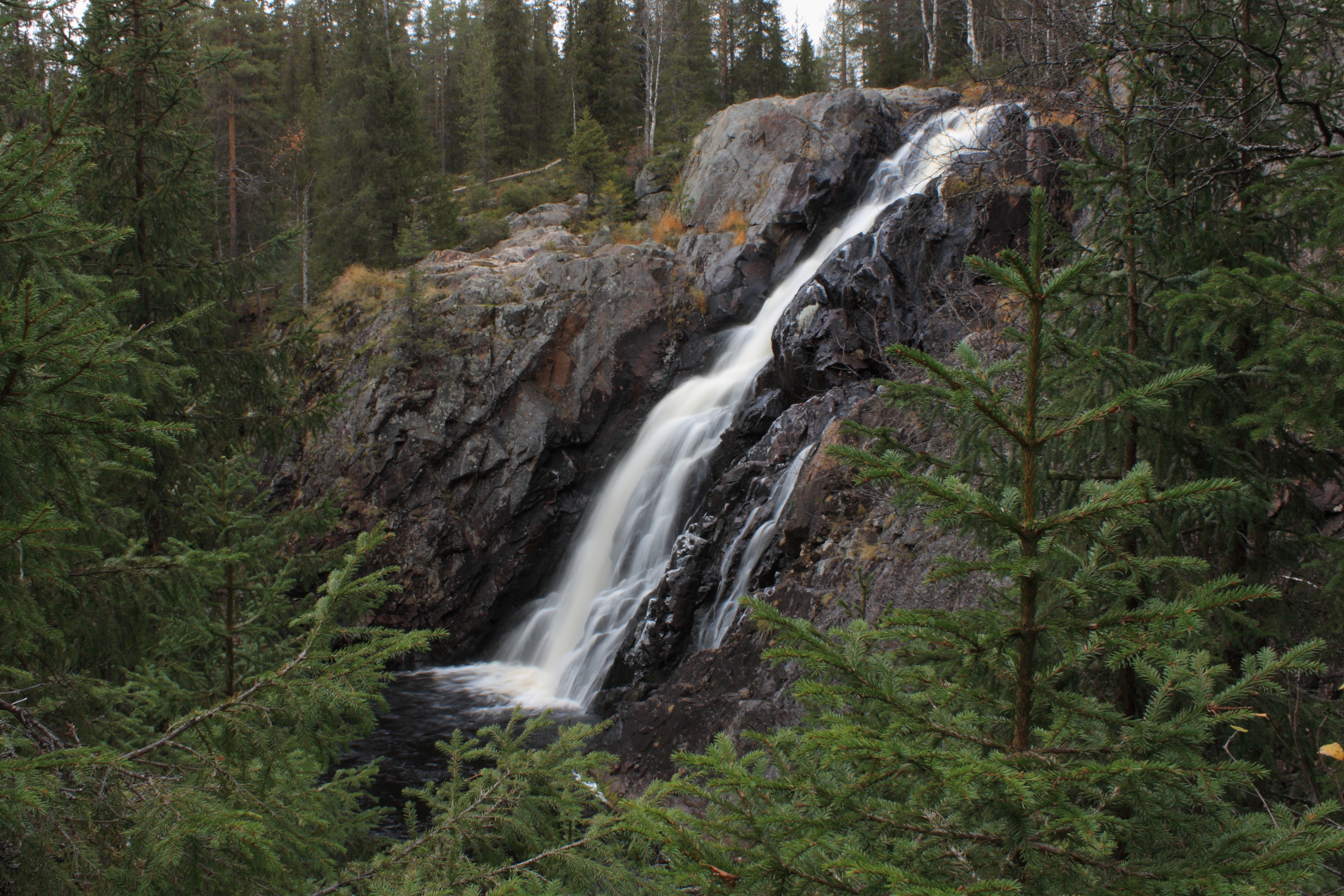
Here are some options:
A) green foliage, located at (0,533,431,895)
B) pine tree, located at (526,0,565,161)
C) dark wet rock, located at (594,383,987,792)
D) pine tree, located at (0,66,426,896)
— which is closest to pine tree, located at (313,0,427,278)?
pine tree, located at (526,0,565,161)

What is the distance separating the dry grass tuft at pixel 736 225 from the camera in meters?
17.9

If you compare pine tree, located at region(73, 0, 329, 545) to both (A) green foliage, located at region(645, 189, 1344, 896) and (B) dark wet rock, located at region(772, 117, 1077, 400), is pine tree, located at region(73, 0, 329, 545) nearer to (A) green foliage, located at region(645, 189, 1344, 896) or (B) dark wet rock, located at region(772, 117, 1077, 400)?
(A) green foliage, located at region(645, 189, 1344, 896)

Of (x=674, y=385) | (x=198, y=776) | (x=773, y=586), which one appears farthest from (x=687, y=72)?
(x=198, y=776)

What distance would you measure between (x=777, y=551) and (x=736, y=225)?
11.7 meters

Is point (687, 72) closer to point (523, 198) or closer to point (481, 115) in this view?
point (481, 115)

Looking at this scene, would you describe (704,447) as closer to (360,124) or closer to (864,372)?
(864,372)

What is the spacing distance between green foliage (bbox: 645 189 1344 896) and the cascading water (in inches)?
285

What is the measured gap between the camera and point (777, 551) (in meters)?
9.06

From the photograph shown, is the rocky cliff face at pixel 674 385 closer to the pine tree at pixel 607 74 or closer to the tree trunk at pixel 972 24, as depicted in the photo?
A: the tree trunk at pixel 972 24

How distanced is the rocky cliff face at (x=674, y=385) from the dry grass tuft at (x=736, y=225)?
0.22ft

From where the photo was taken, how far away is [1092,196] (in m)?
3.89

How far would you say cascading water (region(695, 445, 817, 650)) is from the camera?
9438 mm

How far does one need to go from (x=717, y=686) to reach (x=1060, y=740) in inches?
253

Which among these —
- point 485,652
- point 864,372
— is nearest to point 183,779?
point 864,372
